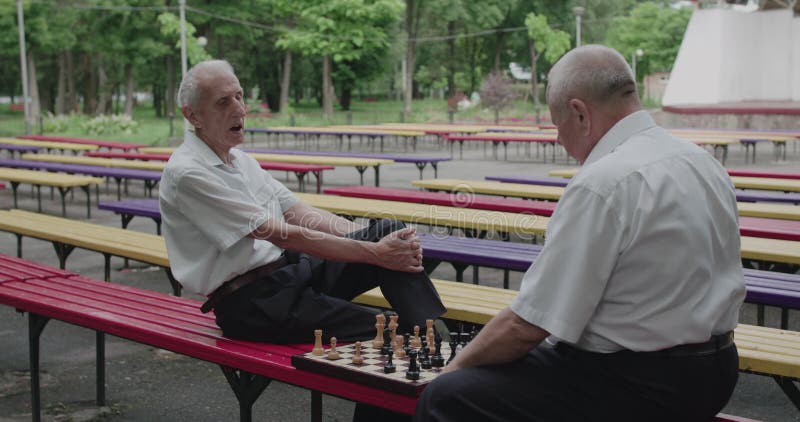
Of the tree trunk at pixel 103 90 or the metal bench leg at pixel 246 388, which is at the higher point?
the tree trunk at pixel 103 90

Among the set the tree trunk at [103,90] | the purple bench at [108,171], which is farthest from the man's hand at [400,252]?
the tree trunk at [103,90]

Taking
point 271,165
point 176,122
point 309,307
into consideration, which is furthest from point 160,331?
point 176,122

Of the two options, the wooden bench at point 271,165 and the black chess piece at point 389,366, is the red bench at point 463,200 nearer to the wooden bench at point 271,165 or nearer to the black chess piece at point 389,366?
the wooden bench at point 271,165

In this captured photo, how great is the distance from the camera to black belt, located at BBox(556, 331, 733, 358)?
2553 millimetres

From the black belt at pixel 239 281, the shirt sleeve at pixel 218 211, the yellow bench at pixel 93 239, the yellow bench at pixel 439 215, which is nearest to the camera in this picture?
the shirt sleeve at pixel 218 211

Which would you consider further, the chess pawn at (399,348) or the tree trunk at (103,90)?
the tree trunk at (103,90)

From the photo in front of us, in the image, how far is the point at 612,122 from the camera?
2631 mm

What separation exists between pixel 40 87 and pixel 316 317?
241 feet

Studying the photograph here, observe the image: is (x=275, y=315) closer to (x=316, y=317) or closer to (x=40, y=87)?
(x=316, y=317)

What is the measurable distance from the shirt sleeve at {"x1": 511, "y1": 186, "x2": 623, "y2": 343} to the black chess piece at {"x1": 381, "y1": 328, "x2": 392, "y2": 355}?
0.75 metres

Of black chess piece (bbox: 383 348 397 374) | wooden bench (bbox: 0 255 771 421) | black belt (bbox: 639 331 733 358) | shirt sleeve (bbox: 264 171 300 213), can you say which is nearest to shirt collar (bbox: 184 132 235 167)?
shirt sleeve (bbox: 264 171 300 213)

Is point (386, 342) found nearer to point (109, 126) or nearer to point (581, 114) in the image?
point (581, 114)

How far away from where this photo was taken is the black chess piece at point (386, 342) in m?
3.19

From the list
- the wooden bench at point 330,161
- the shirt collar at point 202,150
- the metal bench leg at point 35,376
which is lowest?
the metal bench leg at point 35,376
